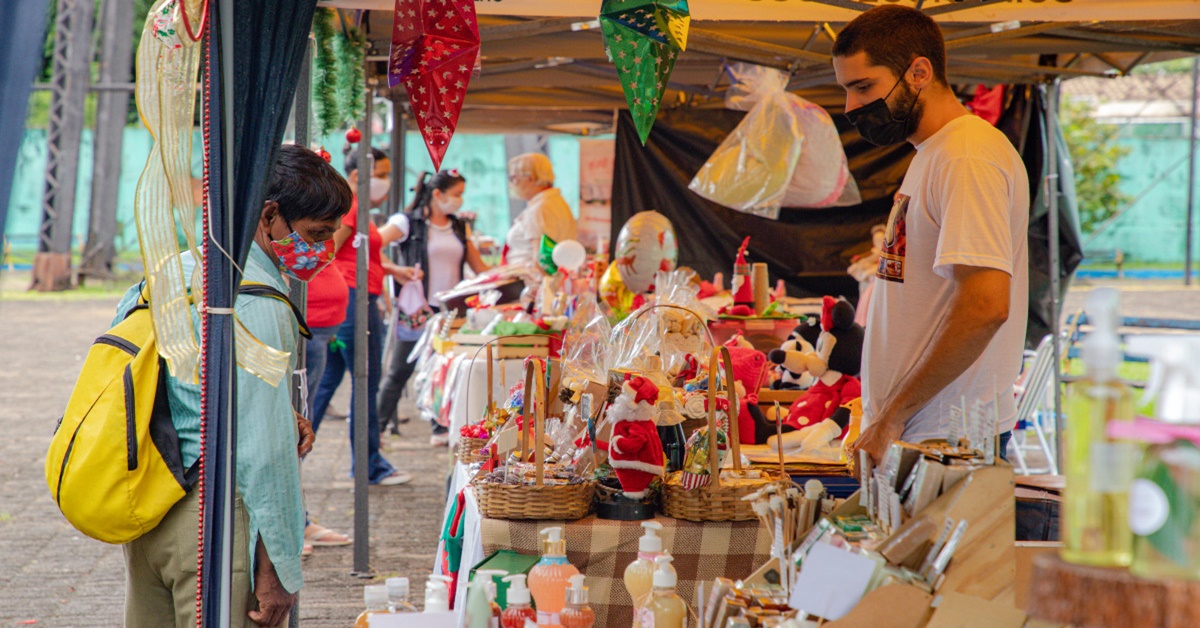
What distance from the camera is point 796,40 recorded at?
5.39 meters

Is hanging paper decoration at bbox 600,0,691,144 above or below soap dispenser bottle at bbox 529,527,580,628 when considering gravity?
above

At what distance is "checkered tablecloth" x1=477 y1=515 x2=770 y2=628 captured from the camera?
8.21ft

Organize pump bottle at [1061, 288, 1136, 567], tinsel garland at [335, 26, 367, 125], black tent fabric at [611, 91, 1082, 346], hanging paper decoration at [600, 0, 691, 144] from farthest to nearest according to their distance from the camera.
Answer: black tent fabric at [611, 91, 1082, 346], tinsel garland at [335, 26, 367, 125], hanging paper decoration at [600, 0, 691, 144], pump bottle at [1061, 288, 1136, 567]

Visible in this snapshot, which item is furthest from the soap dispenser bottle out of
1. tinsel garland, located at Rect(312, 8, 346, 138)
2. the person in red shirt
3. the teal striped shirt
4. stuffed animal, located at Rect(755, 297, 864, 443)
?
the person in red shirt

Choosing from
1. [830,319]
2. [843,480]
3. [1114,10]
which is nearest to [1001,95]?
[1114,10]

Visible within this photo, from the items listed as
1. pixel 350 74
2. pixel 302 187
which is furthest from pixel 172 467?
pixel 350 74

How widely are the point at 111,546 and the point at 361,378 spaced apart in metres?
1.68

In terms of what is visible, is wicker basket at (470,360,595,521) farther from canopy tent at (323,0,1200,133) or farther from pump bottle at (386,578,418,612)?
canopy tent at (323,0,1200,133)

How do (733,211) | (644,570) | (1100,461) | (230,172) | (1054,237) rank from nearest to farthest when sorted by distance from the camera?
1. (1100,461)
2. (230,172)
3. (644,570)
4. (1054,237)
5. (733,211)

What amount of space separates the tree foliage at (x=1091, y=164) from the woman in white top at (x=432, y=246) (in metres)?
16.8

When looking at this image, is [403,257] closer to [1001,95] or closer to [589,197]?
[589,197]

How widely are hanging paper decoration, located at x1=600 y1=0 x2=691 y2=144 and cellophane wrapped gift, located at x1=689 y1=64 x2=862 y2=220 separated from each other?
2.45 m

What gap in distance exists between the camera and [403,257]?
23.9ft

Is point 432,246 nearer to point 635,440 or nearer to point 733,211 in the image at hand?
point 733,211
